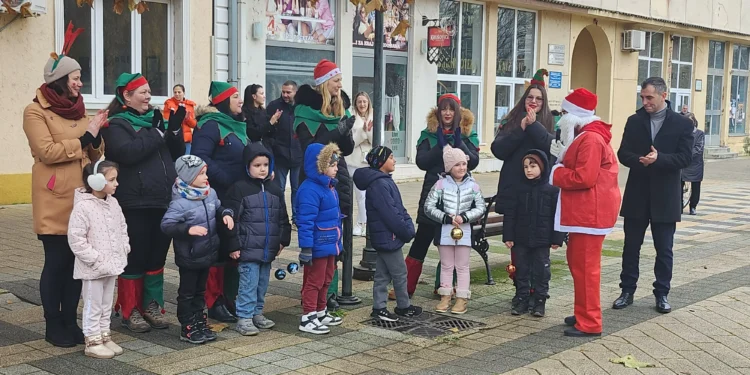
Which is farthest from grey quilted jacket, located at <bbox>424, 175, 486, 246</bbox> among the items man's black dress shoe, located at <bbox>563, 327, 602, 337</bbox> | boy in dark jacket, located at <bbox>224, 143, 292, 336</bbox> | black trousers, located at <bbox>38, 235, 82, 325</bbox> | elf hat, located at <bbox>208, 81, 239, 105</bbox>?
black trousers, located at <bbox>38, 235, 82, 325</bbox>

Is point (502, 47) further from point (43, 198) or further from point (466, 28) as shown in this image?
point (43, 198)

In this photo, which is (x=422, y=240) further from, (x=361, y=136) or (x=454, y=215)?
(x=361, y=136)

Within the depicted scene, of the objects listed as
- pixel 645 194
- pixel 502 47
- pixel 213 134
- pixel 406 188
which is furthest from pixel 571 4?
pixel 213 134

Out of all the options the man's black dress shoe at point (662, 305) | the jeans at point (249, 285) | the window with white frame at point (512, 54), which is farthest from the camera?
the window with white frame at point (512, 54)

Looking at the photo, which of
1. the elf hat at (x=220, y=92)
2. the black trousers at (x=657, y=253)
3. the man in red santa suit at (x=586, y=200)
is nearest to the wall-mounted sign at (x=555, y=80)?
the black trousers at (x=657, y=253)

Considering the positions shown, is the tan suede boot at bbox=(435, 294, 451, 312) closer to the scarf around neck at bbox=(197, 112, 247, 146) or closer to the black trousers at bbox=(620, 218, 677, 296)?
the black trousers at bbox=(620, 218, 677, 296)

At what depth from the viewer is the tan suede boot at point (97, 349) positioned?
567 cm

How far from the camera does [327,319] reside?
6.70 m

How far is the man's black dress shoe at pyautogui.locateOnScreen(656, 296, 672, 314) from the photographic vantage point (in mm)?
7402

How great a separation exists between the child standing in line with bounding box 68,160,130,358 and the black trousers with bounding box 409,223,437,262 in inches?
108

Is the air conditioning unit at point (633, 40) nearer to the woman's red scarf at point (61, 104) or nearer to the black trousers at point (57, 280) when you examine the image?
the woman's red scarf at point (61, 104)

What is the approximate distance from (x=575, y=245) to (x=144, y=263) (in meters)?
3.20

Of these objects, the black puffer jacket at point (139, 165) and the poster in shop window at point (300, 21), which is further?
the poster in shop window at point (300, 21)

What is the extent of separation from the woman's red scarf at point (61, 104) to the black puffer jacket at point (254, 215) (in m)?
1.20
